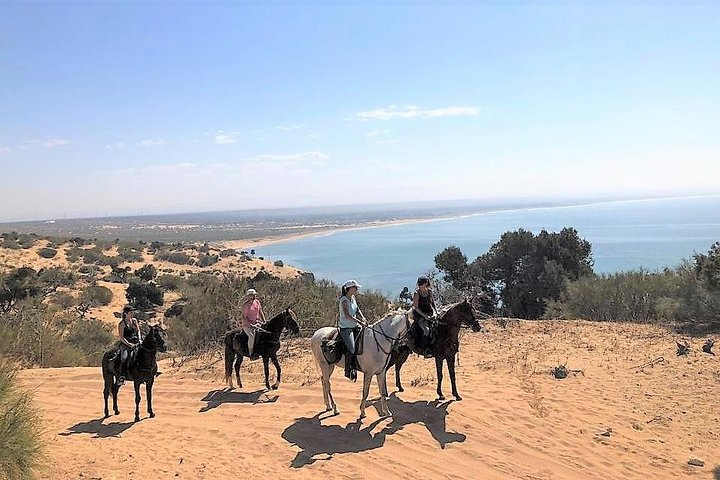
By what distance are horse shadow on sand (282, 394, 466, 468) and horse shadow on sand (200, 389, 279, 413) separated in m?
1.52

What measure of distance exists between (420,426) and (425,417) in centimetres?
38

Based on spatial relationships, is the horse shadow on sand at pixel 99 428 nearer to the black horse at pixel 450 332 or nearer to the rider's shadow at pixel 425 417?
the rider's shadow at pixel 425 417

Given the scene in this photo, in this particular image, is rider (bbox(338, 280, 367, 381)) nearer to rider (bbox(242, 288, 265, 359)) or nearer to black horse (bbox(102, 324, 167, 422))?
rider (bbox(242, 288, 265, 359))

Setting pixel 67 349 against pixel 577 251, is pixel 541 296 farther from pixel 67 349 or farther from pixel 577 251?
pixel 67 349

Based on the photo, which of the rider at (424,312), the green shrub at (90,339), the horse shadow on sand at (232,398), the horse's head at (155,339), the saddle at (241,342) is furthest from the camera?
the green shrub at (90,339)

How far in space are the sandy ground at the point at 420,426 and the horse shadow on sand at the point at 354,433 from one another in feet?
0.10

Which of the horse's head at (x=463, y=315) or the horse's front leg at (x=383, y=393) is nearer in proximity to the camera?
the horse's front leg at (x=383, y=393)

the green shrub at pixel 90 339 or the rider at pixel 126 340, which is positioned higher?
the rider at pixel 126 340

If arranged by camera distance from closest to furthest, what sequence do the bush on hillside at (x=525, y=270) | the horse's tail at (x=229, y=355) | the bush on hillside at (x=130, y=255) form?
the horse's tail at (x=229, y=355), the bush on hillside at (x=525, y=270), the bush on hillside at (x=130, y=255)

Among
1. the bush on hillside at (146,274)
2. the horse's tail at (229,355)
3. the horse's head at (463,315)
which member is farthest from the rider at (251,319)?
the bush on hillside at (146,274)

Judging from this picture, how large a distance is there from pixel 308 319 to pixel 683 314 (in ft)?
40.0

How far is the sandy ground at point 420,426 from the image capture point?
6.92m

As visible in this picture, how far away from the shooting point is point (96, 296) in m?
28.9

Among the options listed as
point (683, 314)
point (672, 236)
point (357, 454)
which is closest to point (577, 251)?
point (683, 314)
